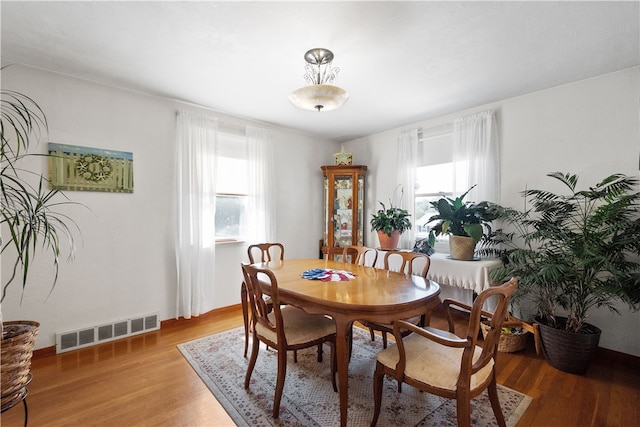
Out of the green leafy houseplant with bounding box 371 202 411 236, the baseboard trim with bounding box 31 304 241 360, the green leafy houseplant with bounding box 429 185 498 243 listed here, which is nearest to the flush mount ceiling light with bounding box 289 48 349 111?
the green leafy houseplant with bounding box 429 185 498 243

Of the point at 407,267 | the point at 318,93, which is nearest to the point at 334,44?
the point at 318,93

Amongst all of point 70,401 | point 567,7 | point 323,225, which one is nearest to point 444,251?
point 323,225

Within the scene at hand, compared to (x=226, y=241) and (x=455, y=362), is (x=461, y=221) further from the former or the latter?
(x=226, y=241)

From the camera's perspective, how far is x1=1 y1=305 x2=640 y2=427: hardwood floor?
1.72m

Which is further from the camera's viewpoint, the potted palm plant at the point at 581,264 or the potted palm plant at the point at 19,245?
the potted palm plant at the point at 581,264

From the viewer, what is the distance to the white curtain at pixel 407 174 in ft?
12.5

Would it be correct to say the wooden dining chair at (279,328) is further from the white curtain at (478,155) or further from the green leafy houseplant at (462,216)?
the white curtain at (478,155)

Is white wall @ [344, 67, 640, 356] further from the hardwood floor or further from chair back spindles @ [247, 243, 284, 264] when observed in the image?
chair back spindles @ [247, 243, 284, 264]

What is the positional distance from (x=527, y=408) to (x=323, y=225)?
10.7ft

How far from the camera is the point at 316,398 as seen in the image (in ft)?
6.23

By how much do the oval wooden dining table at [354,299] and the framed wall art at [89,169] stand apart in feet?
6.41

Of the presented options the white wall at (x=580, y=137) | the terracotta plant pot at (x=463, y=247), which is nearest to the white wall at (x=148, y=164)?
the white wall at (x=580, y=137)

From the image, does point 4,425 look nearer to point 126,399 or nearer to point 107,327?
point 126,399

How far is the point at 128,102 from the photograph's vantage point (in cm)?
286
